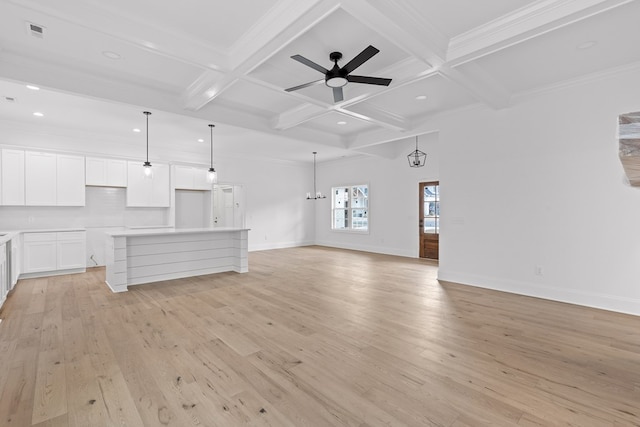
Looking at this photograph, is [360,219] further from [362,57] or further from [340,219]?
[362,57]

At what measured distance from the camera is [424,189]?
7844 millimetres

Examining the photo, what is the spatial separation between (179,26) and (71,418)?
10.8ft

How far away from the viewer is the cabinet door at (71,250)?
18.6ft

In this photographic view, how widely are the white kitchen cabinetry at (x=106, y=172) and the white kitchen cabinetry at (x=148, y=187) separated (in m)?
0.13

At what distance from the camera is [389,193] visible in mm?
8586

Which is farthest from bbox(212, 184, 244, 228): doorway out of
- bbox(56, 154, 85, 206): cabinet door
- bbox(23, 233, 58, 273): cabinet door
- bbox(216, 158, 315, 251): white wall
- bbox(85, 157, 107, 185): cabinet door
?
A: bbox(23, 233, 58, 273): cabinet door

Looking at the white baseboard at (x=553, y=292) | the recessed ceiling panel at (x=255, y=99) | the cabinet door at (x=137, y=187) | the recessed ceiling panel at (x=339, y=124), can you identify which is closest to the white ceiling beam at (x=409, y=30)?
the recessed ceiling panel at (x=255, y=99)

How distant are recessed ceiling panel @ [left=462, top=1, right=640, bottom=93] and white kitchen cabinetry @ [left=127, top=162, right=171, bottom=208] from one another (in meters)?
6.93

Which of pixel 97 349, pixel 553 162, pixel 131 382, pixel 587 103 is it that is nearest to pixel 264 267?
pixel 97 349

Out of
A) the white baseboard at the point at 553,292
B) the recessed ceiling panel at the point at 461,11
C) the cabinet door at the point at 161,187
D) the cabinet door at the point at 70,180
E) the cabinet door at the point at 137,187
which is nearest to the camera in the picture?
the recessed ceiling panel at the point at 461,11

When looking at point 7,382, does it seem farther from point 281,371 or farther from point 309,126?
point 309,126

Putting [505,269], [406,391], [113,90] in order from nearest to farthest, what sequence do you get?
[406,391] → [113,90] → [505,269]

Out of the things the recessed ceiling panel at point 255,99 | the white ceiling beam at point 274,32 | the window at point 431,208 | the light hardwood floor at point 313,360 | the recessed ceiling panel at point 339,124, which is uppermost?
the recessed ceiling panel at point 339,124

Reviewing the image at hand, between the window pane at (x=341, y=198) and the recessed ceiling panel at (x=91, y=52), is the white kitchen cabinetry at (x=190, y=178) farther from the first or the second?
the window pane at (x=341, y=198)
